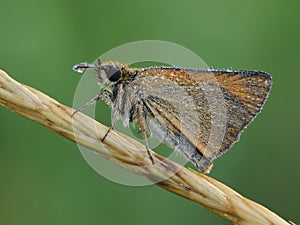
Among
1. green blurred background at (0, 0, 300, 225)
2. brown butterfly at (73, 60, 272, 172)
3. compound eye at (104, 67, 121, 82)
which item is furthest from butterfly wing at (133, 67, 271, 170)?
green blurred background at (0, 0, 300, 225)

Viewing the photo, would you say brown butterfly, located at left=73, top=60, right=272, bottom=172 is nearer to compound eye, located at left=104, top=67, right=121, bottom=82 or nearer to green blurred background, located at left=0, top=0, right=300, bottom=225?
compound eye, located at left=104, top=67, right=121, bottom=82

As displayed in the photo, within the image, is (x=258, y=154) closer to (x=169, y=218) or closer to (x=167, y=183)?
(x=169, y=218)

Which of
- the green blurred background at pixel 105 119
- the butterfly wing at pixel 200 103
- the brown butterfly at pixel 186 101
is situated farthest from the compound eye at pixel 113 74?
the green blurred background at pixel 105 119

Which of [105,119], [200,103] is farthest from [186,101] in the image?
[105,119]

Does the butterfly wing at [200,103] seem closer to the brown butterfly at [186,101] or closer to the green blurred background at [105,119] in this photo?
the brown butterfly at [186,101]

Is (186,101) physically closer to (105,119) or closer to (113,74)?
(113,74)
